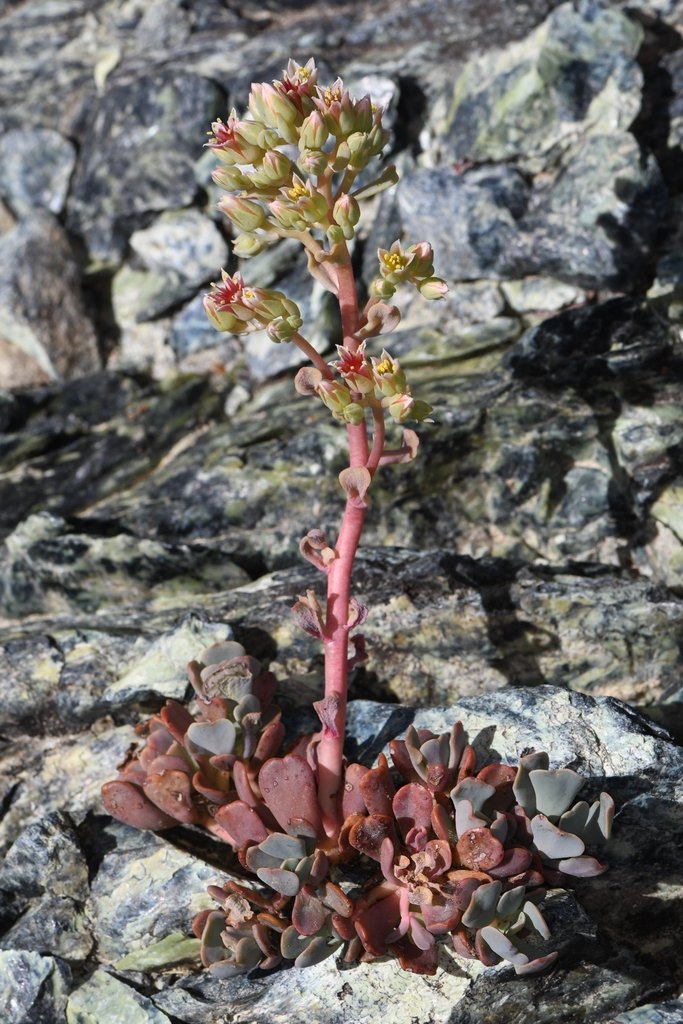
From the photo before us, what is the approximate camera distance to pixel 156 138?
10.7 meters

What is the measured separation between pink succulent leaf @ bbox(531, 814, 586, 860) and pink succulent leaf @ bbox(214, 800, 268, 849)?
1.18 meters

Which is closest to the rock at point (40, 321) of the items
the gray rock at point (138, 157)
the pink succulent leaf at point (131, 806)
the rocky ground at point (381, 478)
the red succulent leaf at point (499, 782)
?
the rocky ground at point (381, 478)

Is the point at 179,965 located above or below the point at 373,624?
below

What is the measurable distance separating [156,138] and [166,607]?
6.39 meters

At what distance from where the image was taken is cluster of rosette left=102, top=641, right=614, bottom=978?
396 cm

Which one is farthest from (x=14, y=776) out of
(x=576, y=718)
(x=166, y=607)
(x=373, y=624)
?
(x=576, y=718)

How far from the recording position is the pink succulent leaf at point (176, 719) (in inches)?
185

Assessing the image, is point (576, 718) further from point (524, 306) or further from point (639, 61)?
point (639, 61)

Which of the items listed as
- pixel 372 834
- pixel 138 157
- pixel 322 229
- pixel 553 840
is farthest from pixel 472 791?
pixel 138 157

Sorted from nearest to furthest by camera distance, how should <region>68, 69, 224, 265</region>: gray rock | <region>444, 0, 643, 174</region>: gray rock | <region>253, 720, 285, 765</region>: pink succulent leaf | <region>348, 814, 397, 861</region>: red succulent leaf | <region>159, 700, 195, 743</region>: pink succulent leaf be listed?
<region>348, 814, 397, 861</region>: red succulent leaf
<region>253, 720, 285, 765</region>: pink succulent leaf
<region>159, 700, 195, 743</region>: pink succulent leaf
<region>444, 0, 643, 174</region>: gray rock
<region>68, 69, 224, 265</region>: gray rock

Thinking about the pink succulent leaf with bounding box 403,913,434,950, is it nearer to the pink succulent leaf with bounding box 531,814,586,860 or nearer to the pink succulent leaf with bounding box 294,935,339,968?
the pink succulent leaf with bounding box 294,935,339,968

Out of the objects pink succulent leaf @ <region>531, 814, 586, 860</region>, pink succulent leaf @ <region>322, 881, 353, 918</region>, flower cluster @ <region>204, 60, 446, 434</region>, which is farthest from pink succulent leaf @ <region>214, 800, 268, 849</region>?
flower cluster @ <region>204, 60, 446, 434</region>

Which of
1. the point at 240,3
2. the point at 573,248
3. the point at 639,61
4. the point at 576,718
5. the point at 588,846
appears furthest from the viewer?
the point at 240,3

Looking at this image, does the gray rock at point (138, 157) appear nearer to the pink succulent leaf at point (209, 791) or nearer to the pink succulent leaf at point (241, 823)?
the pink succulent leaf at point (209, 791)
